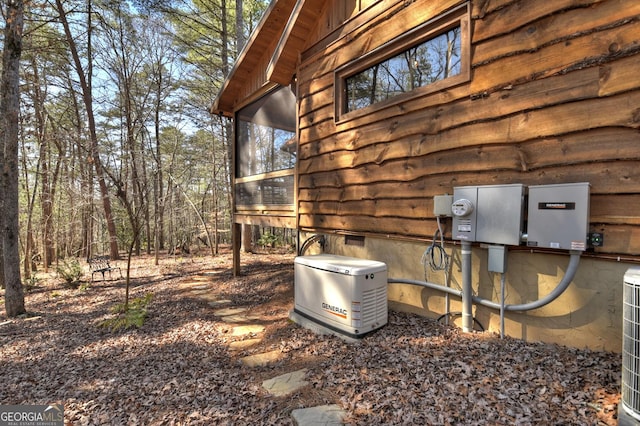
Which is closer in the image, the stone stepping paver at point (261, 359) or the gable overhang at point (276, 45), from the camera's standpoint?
the stone stepping paver at point (261, 359)

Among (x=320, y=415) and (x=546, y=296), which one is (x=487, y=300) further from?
(x=320, y=415)

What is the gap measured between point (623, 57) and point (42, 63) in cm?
1532

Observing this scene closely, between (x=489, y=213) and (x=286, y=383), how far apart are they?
2304mm

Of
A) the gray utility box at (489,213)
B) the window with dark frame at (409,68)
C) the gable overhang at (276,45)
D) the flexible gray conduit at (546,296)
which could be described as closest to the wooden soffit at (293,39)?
the gable overhang at (276,45)

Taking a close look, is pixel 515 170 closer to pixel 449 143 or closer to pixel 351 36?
pixel 449 143

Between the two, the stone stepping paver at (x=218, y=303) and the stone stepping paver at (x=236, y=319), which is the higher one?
the stone stepping paver at (x=236, y=319)

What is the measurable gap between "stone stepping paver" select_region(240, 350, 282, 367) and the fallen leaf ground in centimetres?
6

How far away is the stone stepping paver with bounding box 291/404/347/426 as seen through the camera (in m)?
1.92

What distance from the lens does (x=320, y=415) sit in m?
1.99

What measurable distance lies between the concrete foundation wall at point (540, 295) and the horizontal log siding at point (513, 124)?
0.86ft

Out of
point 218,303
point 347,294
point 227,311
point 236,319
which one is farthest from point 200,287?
point 347,294

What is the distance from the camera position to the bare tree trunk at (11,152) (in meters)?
A: 5.12

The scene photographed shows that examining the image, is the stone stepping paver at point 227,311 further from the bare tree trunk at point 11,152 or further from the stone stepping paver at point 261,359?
the bare tree trunk at point 11,152

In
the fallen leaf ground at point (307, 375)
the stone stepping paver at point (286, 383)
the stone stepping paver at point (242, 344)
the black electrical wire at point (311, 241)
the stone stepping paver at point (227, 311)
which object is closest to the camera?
the fallen leaf ground at point (307, 375)
